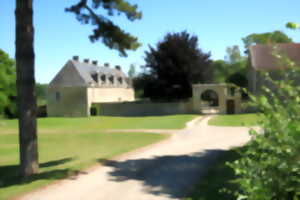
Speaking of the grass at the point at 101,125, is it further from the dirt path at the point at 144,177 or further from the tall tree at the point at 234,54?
the tall tree at the point at 234,54

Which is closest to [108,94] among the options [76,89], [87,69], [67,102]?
[87,69]

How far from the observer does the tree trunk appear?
880 cm

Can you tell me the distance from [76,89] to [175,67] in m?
13.2

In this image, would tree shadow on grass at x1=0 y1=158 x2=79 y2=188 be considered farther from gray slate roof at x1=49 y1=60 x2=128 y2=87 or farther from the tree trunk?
gray slate roof at x1=49 y1=60 x2=128 y2=87

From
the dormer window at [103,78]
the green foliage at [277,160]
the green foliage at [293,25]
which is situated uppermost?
the dormer window at [103,78]

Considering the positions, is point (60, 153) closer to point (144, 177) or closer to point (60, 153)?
point (60, 153)

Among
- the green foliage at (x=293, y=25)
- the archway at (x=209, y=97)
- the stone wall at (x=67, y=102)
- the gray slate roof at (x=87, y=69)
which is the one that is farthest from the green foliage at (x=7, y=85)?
the green foliage at (x=293, y=25)

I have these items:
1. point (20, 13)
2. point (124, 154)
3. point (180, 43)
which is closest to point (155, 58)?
point (180, 43)

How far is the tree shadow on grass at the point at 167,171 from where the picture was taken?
25.0 feet

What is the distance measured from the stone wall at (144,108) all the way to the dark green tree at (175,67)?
5.37 feet

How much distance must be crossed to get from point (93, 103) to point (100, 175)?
30046 mm

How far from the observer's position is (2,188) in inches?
316

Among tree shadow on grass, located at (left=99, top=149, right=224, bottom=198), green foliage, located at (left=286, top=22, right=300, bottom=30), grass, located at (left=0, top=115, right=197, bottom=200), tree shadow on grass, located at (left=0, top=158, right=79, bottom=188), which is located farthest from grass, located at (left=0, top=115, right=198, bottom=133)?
green foliage, located at (left=286, top=22, right=300, bottom=30)

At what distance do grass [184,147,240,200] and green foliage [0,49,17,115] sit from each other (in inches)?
1345
